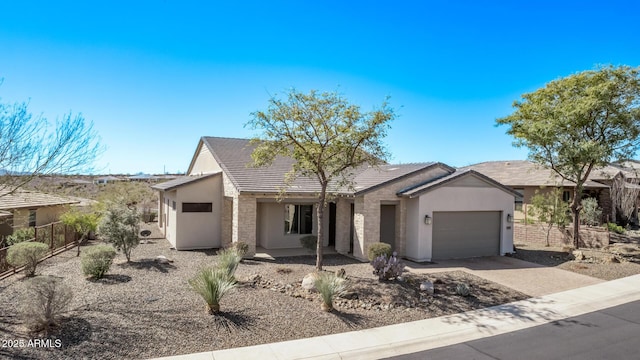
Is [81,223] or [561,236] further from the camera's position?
[561,236]

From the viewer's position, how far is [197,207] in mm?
18375

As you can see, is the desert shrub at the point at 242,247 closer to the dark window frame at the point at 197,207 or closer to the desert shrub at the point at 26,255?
the dark window frame at the point at 197,207

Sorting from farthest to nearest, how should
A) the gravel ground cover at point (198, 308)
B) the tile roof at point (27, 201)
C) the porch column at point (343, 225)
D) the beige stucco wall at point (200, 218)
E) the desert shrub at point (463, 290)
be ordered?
1. the tile roof at point (27, 201)
2. the beige stucco wall at point (200, 218)
3. the porch column at point (343, 225)
4. the desert shrub at point (463, 290)
5. the gravel ground cover at point (198, 308)

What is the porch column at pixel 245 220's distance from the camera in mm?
16328

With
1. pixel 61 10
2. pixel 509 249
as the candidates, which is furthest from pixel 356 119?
pixel 509 249

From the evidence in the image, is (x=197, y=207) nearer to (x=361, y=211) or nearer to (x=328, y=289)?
(x=361, y=211)

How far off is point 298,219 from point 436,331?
11.0 metres

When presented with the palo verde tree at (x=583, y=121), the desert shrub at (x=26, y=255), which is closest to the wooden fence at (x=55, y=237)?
the desert shrub at (x=26, y=255)

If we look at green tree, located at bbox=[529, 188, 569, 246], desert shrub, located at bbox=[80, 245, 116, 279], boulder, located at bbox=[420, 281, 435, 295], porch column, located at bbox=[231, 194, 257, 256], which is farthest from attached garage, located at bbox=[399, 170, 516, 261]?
desert shrub, located at bbox=[80, 245, 116, 279]

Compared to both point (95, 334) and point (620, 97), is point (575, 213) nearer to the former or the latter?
point (620, 97)

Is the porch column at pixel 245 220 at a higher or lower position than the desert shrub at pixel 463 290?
higher

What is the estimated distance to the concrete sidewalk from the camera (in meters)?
7.42

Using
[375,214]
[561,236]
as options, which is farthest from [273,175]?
[561,236]

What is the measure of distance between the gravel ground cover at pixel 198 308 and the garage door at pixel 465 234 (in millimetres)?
3281
